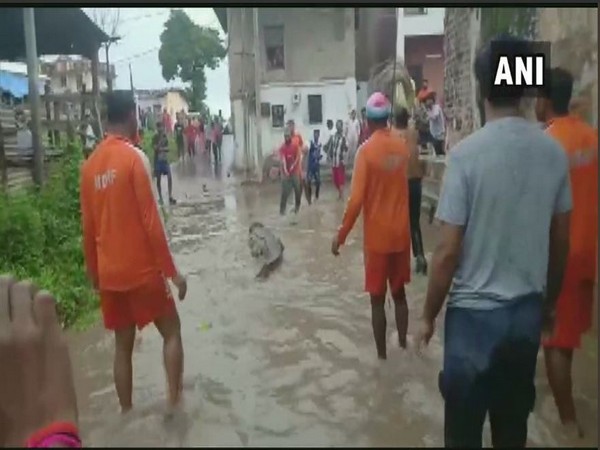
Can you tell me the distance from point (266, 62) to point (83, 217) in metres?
0.50

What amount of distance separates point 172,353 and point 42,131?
0.58 meters

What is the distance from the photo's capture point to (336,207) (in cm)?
157

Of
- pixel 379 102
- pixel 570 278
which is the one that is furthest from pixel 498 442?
pixel 379 102

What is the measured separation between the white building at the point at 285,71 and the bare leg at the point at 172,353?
38 cm

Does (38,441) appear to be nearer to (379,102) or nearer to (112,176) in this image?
(112,176)

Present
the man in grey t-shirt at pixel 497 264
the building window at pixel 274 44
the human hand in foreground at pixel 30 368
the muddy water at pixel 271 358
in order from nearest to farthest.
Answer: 1. the human hand in foreground at pixel 30 368
2. the man in grey t-shirt at pixel 497 264
3. the muddy water at pixel 271 358
4. the building window at pixel 274 44

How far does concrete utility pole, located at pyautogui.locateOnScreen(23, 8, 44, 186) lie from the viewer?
1.54m

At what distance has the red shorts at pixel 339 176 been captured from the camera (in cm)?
158

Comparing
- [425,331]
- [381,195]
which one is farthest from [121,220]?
[425,331]

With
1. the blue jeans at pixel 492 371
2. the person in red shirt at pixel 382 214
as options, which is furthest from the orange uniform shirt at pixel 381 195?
the blue jeans at pixel 492 371

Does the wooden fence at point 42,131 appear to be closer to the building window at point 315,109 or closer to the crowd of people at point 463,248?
the crowd of people at point 463,248

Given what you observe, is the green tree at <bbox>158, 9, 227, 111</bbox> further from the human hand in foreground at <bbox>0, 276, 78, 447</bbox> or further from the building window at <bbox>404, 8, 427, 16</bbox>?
the human hand in foreground at <bbox>0, 276, 78, 447</bbox>

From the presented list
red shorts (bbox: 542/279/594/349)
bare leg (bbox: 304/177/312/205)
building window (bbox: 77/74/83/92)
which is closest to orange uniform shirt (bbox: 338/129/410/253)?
bare leg (bbox: 304/177/312/205)

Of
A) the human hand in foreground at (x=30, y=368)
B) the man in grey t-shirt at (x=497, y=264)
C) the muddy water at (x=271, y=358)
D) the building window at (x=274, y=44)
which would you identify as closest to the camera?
the human hand in foreground at (x=30, y=368)
